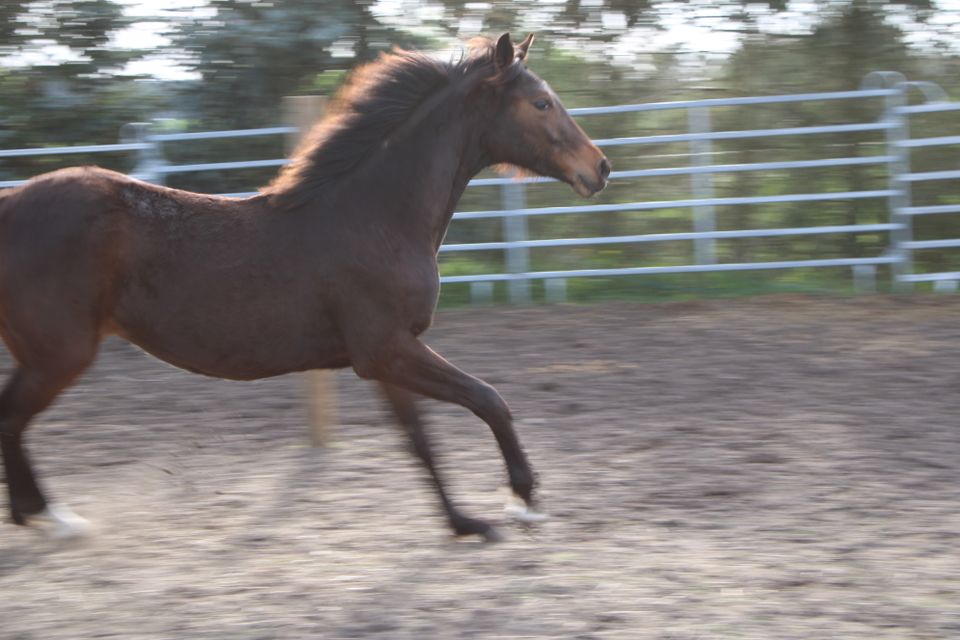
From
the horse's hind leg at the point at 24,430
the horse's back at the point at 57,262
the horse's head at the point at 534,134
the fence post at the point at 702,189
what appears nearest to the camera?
the horse's back at the point at 57,262

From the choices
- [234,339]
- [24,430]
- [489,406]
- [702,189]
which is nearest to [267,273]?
[234,339]

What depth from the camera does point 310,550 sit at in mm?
4086

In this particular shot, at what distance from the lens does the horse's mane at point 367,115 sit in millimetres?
4281

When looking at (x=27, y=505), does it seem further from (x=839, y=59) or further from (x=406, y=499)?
(x=839, y=59)

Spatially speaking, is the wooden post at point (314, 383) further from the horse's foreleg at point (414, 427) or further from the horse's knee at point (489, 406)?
the horse's knee at point (489, 406)

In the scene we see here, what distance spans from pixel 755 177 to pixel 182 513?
20.9ft

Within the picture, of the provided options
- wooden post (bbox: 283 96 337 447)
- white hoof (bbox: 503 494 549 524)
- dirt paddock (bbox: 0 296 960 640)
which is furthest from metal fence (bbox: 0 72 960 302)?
white hoof (bbox: 503 494 549 524)

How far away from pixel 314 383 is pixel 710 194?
467 centimetres

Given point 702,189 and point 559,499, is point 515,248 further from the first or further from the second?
point 559,499

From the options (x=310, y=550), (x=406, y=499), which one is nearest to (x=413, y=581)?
(x=310, y=550)

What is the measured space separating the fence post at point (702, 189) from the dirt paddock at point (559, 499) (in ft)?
4.41

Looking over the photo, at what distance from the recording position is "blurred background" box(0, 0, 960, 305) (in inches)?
369

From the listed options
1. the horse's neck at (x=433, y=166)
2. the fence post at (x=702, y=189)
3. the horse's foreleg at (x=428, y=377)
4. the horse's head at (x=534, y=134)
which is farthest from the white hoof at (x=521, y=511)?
the fence post at (x=702, y=189)

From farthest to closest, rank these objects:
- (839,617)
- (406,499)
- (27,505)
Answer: (406,499) → (27,505) → (839,617)
